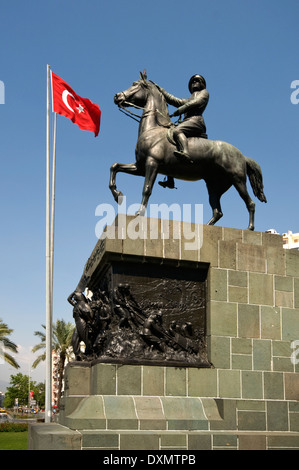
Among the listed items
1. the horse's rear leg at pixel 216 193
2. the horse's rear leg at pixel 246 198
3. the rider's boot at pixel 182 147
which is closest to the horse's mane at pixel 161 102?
the rider's boot at pixel 182 147

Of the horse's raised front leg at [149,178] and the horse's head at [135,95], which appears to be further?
the horse's head at [135,95]

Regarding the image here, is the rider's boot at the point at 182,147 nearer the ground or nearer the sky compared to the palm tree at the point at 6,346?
nearer the sky

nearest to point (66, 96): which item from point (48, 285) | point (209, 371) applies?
point (48, 285)

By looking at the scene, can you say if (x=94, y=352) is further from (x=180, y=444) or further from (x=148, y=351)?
(x=180, y=444)

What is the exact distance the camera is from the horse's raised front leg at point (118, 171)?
45.7ft

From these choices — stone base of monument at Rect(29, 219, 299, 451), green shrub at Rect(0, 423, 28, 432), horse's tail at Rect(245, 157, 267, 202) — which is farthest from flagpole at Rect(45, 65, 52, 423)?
green shrub at Rect(0, 423, 28, 432)

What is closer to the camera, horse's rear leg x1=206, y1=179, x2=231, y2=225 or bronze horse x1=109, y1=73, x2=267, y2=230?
bronze horse x1=109, y1=73, x2=267, y2=230

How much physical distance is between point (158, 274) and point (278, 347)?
3.09 m

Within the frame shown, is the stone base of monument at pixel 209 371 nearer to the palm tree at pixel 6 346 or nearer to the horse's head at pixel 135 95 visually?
the horse's head at pixel 135 95

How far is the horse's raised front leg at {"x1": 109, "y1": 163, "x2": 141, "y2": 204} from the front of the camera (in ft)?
45.7

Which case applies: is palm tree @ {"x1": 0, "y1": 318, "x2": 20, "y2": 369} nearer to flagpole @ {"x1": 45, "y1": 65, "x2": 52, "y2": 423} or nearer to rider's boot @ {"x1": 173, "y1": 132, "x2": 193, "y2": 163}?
flagpole @ {"x1": 45, "y1": 65, "x2": 52, "y2": 423}

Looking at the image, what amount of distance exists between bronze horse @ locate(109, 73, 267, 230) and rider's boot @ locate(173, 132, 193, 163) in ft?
0.46

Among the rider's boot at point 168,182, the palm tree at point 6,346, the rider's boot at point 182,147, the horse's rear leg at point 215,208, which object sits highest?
the rider's boot at point 182,147
